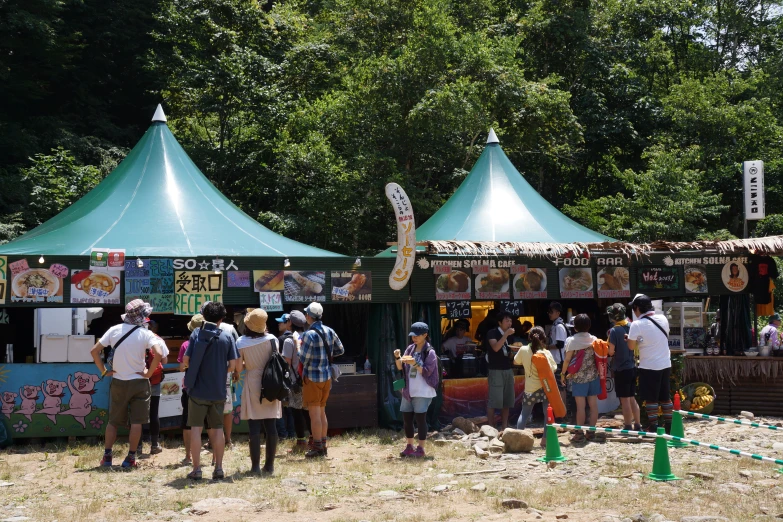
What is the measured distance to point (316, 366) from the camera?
8.63m

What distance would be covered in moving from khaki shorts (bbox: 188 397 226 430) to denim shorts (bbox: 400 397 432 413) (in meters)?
2.09

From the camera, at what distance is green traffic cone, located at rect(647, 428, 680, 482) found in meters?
7.35

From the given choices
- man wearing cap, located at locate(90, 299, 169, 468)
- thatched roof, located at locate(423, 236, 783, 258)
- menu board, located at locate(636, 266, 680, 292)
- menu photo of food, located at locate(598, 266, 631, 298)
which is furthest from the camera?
menu board, located at locate(636, 266, 680, 292)

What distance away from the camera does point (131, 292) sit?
10180 mm

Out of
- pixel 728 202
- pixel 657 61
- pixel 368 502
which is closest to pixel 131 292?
pixel 368 502

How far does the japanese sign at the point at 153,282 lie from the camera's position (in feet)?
33.4

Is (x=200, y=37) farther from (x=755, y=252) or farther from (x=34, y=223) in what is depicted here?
(x=755, y=252)

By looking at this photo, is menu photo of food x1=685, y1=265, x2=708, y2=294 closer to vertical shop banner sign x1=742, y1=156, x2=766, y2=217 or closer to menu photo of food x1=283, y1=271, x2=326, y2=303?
menu photo of food x1=283, y1=271, x2=326, y2=303

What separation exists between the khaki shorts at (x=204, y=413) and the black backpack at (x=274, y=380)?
16.4 inches

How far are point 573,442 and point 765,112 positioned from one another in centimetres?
2046

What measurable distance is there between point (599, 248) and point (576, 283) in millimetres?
664

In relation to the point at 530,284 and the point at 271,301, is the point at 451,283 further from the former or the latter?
the point at 271,301

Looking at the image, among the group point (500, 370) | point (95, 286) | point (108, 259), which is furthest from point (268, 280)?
point (500, 370)

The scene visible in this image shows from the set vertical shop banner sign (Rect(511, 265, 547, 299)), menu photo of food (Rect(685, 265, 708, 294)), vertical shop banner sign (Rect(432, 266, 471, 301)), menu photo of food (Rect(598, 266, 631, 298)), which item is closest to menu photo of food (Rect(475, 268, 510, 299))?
vertical shop banner sign (Rect(511, 265, 547, 299))
